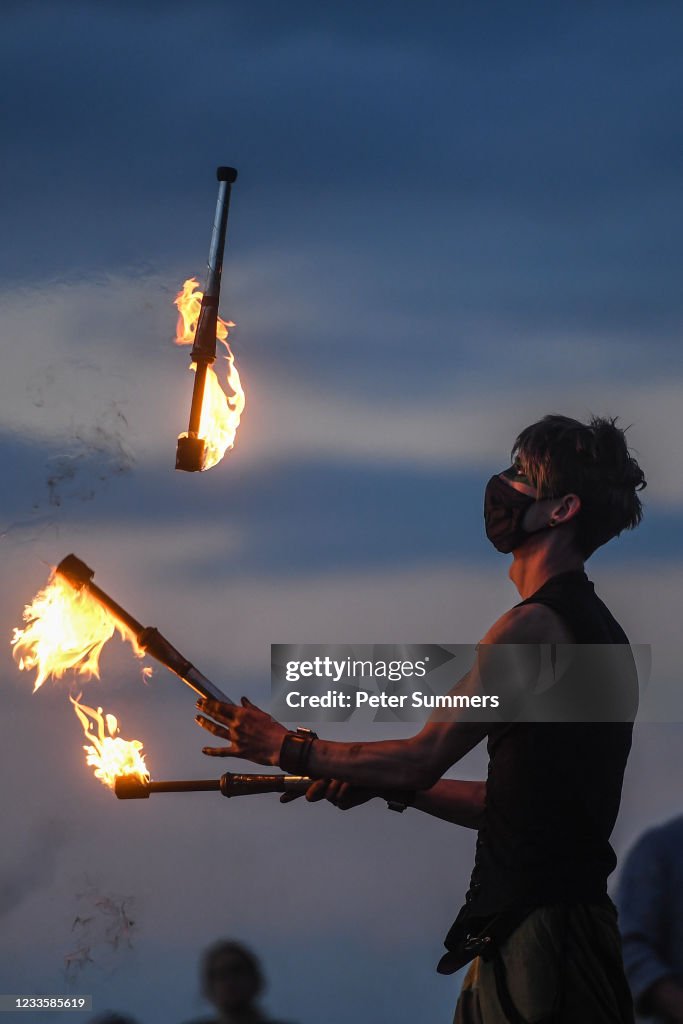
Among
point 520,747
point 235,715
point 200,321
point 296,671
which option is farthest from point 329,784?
point 200,321

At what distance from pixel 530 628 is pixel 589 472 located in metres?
0.79

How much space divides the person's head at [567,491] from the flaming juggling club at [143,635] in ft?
4.11

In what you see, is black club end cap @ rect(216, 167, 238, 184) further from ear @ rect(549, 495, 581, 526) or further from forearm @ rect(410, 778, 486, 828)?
forearm @ rect(410, 778, 486, 828)

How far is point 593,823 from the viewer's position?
4.24 metres

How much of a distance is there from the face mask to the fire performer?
13 centimetres

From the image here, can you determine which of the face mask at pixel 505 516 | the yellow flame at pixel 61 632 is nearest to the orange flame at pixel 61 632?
the yellow flame at pixel 61 632

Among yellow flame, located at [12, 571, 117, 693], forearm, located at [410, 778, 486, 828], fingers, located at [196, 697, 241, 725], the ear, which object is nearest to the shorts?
forearm, located at [410, 778, 486, 828]

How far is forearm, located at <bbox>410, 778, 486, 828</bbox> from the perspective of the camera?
500 cm

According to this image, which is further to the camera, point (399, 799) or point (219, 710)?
point (219, 710)

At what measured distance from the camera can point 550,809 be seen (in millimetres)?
4191

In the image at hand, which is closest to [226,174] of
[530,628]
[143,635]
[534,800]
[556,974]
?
[143,635]

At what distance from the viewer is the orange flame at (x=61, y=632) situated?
5.31 m

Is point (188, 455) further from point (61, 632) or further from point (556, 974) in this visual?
point (556, 974)

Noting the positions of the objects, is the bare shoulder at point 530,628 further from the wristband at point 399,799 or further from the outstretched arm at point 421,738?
the wristband at point 399,799
